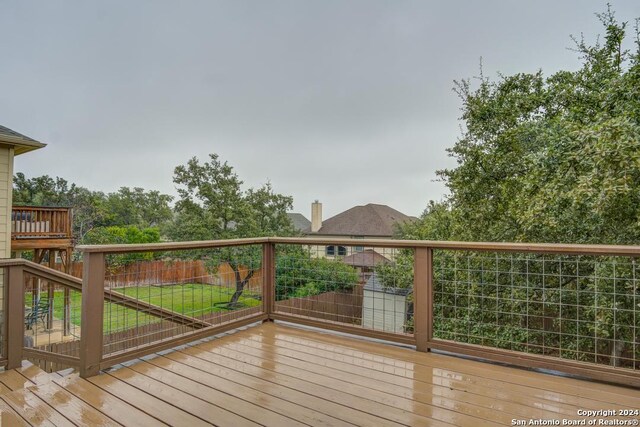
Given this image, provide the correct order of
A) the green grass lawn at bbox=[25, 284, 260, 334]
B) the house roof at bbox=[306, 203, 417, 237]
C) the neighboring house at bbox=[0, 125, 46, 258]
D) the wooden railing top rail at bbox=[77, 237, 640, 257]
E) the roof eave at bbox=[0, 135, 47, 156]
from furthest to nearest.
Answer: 1. the house roof at bbox=[306, 203, 417, 237]
2. the neighboring house at bbox=[0, 125, 46, 258]
3. the roof eave at bbox=[0, 135, 47, 156]
4. the green grass lawn at bbox=[25, 284, 260, 334]
5. the wooden railing top rail at bbox=[77, 237, 640, 257]

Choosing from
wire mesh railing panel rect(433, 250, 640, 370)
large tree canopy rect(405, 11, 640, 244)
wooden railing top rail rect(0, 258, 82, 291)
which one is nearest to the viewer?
wooden railing top rail rect(0, 258, 82, 291)

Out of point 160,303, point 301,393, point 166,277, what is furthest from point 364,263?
point 166,277

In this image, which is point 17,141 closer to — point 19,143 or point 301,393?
point 19,143

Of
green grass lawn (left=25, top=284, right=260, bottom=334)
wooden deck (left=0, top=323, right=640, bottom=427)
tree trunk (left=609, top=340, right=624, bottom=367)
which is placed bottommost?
tree trunk (left=609, top=340, right=624, bottom=367)

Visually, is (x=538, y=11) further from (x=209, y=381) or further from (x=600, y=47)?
(x=209, y=381)

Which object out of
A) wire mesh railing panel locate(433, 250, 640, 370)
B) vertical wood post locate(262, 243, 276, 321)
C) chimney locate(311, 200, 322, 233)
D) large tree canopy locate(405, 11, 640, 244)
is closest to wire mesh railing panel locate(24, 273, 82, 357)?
vertical wood post locate(262, 243, 276, 321)

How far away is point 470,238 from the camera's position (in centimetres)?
695

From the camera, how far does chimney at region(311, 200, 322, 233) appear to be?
74.5 feet

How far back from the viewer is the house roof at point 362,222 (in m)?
22.8

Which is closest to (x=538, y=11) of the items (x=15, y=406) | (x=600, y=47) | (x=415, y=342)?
(x=600, y=47)

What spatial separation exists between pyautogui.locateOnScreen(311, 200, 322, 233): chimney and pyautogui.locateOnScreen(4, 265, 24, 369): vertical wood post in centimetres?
2017

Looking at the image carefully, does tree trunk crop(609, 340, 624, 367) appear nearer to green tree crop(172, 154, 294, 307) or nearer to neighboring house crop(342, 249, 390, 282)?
neighboring house crop(342, 249, 390, 282)

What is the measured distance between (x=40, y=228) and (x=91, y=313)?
866 centimetres

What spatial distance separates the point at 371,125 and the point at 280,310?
796 centimetres
